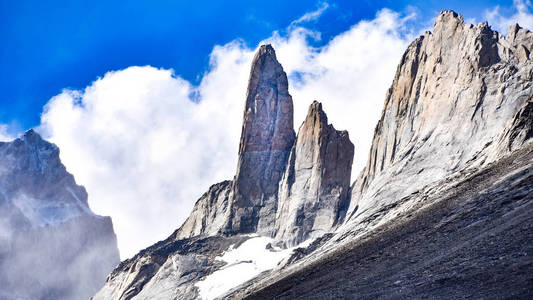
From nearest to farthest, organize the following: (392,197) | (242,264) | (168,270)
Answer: (392,197)
(242,264)
(168,270)

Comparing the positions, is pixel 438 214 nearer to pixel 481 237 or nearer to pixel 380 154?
pixel 481 237

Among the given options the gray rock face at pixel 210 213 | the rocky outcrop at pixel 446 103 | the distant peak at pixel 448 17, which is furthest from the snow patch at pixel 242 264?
the distant peak at pixel 448 17

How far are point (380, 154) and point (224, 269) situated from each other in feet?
110

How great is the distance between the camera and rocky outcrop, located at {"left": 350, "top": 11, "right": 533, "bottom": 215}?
76.4 metres

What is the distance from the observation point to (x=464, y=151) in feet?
249

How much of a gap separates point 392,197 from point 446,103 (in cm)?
1688

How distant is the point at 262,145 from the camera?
138 meters

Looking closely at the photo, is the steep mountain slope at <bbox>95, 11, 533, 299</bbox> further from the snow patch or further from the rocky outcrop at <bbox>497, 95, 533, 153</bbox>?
the snow patch

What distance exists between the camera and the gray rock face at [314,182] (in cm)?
11400

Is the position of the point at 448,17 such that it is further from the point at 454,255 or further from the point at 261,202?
the point at 454,255

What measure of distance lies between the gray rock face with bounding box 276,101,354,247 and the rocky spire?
4330 millimetres

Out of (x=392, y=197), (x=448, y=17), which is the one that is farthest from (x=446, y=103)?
(x=448, y=17)

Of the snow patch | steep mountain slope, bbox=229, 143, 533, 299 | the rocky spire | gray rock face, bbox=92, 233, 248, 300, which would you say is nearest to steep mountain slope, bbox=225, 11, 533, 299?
steep mountain slope, bbox=229, 143, 533, 299

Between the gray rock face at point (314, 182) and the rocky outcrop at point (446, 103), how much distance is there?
983cm
